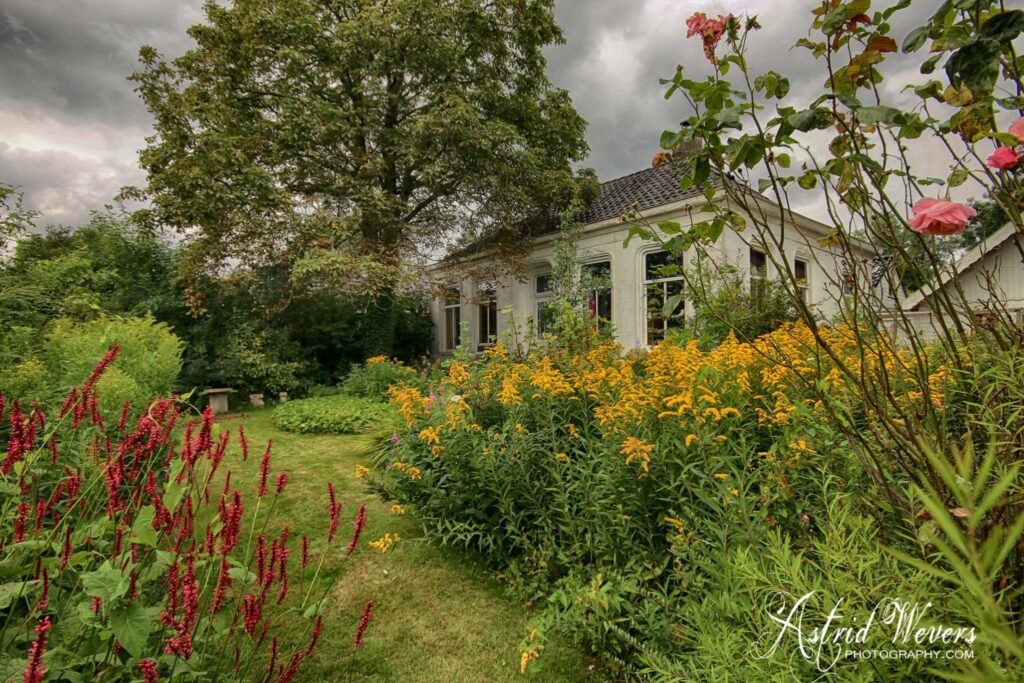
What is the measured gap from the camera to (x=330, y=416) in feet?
26.2

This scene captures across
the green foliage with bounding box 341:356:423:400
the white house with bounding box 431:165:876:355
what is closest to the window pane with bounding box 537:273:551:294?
the white house with bounding box 431:165:876:355

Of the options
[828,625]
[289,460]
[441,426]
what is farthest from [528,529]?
[289,460]

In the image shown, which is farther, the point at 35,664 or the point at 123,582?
the point at 123,582

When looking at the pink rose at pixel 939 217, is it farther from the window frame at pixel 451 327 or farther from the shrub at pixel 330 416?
the window frame at pixel 451 327

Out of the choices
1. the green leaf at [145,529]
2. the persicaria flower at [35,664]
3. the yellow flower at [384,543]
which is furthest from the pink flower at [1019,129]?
the yellow flower at [384,543]

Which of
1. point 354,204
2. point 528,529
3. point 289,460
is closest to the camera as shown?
point 528,529

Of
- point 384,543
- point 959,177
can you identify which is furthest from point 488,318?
point 959,177

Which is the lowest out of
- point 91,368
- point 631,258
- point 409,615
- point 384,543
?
point 409,615

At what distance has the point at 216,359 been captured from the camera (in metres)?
11.0

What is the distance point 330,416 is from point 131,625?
7148mm

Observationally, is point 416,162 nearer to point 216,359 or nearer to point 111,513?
point 216,359

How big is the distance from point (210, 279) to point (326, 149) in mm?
4384

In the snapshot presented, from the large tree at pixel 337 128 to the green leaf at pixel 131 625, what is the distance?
955 cm

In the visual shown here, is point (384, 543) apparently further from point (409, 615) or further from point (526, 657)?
point (526, 657)
